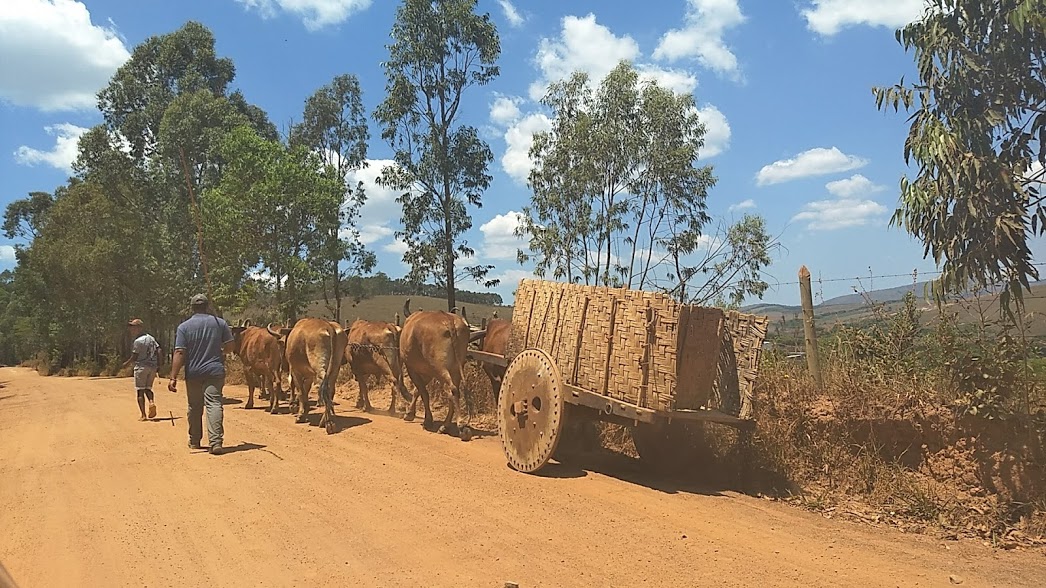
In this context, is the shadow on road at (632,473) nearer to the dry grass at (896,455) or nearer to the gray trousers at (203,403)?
the dry grass at (896,455)

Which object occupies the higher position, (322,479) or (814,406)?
(814,406)

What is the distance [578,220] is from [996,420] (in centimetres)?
1607

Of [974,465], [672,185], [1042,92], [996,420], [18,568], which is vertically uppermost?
[672,185]

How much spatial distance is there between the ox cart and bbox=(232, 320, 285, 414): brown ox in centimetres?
670

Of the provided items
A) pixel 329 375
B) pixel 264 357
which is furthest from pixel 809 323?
pixel 264 357

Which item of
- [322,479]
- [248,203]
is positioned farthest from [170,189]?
[322,479]

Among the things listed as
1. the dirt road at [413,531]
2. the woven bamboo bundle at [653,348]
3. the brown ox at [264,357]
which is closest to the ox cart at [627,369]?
the woven bamboo bundle at [653,348]

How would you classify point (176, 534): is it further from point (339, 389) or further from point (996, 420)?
point (339, 389)

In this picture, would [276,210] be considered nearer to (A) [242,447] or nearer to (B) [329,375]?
(B) [329,375]

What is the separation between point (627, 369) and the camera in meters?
7.06

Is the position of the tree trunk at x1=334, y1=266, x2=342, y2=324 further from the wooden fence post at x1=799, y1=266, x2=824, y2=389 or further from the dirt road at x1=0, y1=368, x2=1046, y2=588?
the wooden fence post at x1=799, y1=266, x2=824, y2=389

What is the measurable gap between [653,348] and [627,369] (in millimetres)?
391

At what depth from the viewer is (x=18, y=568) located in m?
5.05

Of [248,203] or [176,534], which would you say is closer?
[176,534]
